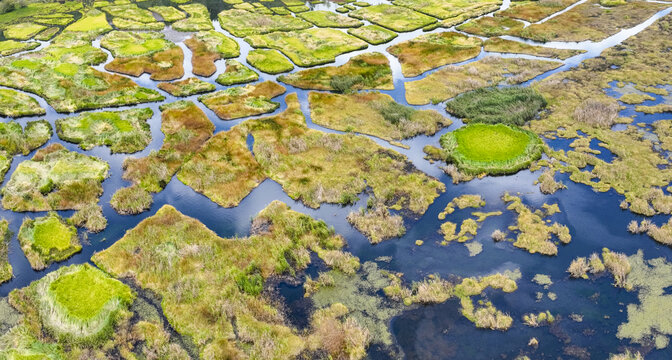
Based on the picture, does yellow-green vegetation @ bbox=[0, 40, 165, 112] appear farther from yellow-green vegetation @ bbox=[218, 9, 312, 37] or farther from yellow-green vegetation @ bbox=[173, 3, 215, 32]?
yellow-green vegetation @ bbox=[218, 9, 312, 37]

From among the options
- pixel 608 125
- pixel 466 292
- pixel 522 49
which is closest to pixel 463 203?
pixel 466 292

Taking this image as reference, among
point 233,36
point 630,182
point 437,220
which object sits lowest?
point 233,36

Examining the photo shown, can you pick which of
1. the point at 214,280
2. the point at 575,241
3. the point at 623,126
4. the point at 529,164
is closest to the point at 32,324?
the point at 214,280

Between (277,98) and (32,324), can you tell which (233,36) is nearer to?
(277,98)

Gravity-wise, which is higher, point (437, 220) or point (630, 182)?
point (630, 182)

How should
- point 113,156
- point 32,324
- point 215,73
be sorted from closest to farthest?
point 32,324
point 113,156
point 215,73

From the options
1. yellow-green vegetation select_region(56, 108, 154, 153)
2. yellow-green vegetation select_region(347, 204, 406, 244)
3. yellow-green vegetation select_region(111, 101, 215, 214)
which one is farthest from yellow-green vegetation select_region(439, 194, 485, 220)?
yellow-green vegetation select_region(56, 108, 154, 153)
